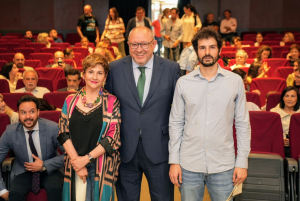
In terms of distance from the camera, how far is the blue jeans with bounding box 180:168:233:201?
189cm

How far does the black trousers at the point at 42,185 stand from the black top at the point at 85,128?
0.55m

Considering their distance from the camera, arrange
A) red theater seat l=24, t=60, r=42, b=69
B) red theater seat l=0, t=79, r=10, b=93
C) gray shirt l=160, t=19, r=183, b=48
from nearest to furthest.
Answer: red theater seat l=0, t=79, r=10, b=93, red theater seat l=24, t=60, r=42, b=69, gray shirt l=160, t=19, r=183, b=48

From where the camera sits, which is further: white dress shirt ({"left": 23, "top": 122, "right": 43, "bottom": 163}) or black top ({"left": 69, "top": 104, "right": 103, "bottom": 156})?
white dress shirt ({"left": 23, "top": 122, "right": 43, "bottom": 163})

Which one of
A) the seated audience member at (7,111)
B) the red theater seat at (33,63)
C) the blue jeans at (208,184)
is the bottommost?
the blue jeans at (208,184)

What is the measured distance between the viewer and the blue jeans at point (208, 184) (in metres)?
1.89

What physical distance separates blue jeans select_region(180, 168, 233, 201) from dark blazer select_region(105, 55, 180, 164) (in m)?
0.23

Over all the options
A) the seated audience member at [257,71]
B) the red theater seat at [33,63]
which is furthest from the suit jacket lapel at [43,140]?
the red theater seat at [33,63]

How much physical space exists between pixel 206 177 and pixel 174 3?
11419mm

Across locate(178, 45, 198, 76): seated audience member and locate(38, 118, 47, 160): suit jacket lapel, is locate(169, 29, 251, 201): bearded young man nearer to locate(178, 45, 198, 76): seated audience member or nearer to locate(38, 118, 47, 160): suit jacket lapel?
locate(38, 118, 47, 160): suit jacket lapel

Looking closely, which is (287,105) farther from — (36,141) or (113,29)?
(113,29)

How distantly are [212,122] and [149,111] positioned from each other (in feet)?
1.25

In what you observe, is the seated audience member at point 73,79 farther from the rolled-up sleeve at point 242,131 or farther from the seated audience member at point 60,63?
the rolled-up sleeve at point 242,131

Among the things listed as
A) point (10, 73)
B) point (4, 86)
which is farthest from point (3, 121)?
point (10, 73)

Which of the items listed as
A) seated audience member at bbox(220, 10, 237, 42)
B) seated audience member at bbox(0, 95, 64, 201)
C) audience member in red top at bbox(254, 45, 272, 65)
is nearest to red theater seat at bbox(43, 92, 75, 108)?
seated audience member at bbox(0, 95, 64, 201)
